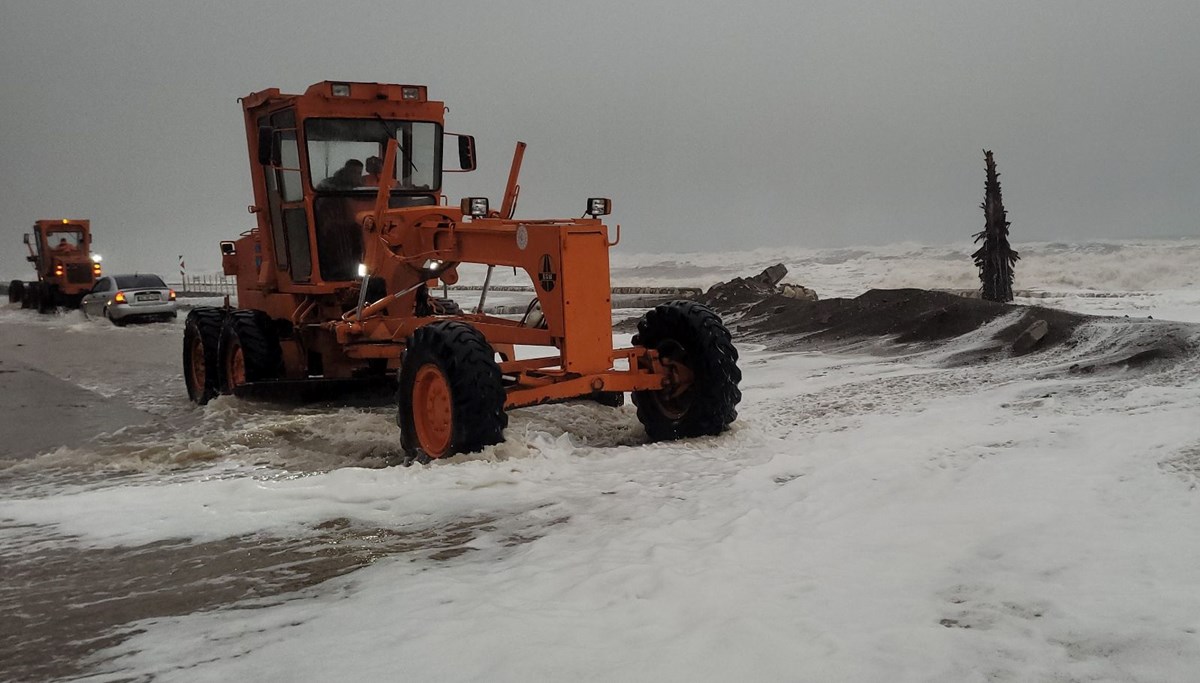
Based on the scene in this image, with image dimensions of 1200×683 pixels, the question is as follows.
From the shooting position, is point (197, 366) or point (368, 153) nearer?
point (368, 153)

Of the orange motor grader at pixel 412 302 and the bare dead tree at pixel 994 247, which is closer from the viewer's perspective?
the orange motor grader at pixel 412 302

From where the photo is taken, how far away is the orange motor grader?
7.70 meters

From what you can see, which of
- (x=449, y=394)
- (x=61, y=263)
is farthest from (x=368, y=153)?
(x=61, y=263)

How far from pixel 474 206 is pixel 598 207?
92 cm

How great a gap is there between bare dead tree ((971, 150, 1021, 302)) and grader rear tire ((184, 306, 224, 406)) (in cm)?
1218

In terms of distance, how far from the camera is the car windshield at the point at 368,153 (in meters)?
10.3

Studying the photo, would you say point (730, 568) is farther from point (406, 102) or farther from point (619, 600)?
point (406, 102)

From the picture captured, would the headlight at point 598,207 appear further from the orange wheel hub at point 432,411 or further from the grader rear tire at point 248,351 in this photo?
the grader rear tire at point 248,351

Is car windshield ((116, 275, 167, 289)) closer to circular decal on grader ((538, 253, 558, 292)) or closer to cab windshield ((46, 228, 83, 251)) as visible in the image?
cab windshield ((46, 228, 83, 251))

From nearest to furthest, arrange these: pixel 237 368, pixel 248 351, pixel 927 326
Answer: pixel 248 351, pixel 237 368, pixel 927 326

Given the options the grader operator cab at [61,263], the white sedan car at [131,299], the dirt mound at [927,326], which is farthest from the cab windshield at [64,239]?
the dirt mound at [927,326]

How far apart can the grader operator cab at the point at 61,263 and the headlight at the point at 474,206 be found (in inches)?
1134

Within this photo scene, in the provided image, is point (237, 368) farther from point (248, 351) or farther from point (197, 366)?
point (197, 366)

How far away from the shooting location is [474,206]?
8.16 meters
